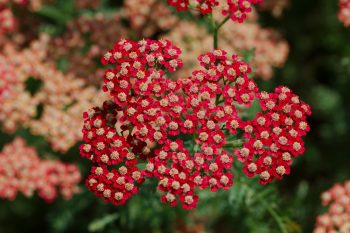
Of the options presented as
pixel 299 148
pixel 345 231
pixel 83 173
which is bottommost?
pixel 83 173

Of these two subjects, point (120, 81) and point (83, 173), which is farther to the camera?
point (83, 173)

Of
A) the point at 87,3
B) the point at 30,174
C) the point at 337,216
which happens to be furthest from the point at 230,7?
the point at 30,174

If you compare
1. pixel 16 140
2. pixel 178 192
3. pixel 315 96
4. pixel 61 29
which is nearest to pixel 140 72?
pixel 178 192

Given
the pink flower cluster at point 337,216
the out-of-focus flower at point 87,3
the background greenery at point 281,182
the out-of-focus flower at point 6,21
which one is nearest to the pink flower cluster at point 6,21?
the out-of-focus flower at point 6,21

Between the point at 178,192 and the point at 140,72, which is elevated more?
the point at 140,72

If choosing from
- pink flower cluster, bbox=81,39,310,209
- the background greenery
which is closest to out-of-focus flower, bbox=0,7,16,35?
the background greenery

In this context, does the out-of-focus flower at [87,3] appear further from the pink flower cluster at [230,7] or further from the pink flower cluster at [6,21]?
the pink flower cluster at [230,7]

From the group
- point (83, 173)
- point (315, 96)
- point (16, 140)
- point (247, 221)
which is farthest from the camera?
→ point (315, 96)

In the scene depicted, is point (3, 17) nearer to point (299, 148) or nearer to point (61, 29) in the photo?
point (61, 29)

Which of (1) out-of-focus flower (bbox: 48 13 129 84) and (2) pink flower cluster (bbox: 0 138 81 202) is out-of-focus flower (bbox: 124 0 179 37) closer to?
(1) out-of-focus flower (bbox: 48 13 129 84)
